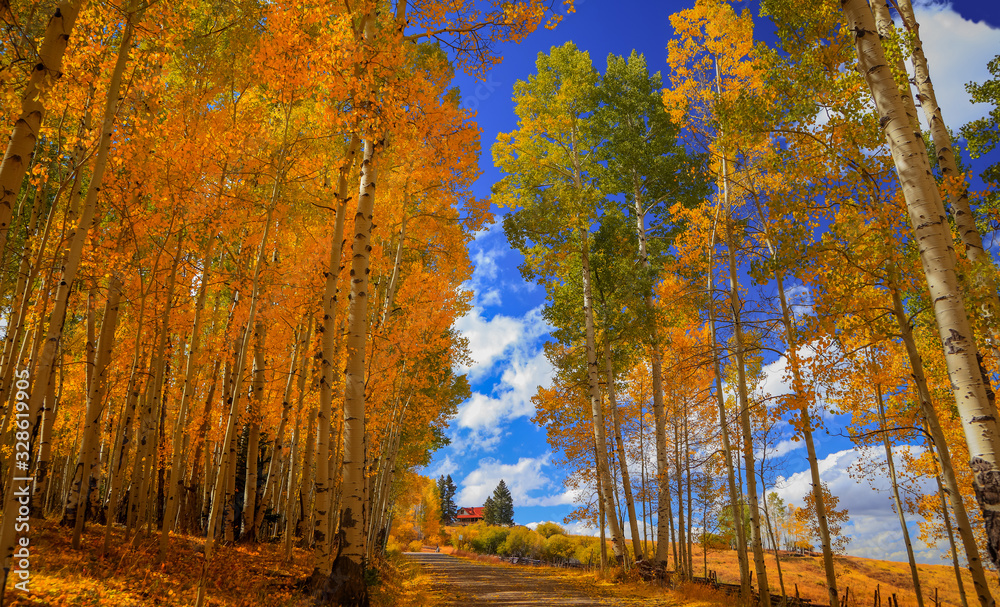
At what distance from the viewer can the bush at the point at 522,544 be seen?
29534 mm

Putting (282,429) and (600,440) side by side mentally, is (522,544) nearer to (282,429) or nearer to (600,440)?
(600,440)

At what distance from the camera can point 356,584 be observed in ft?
16.8

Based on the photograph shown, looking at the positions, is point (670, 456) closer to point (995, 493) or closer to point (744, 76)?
point (744, 76)

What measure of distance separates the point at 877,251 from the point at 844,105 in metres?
2.09

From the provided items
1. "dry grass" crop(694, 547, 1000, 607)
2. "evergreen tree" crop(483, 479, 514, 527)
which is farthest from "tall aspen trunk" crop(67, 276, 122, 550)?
"evergreen tree" crop(483, 479, 514, 527)

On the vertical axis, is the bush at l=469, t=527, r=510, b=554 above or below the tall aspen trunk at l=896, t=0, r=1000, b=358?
below

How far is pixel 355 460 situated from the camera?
5.39 m

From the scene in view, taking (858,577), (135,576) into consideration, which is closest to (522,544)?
(858,577)

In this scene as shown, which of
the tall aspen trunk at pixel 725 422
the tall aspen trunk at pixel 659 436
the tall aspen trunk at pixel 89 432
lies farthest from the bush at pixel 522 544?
the tall aspen trunk at pixel 89 432

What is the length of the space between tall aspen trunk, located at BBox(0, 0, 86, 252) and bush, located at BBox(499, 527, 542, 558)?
102 feet

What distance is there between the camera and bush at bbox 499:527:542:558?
29534mm

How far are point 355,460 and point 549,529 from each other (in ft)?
102

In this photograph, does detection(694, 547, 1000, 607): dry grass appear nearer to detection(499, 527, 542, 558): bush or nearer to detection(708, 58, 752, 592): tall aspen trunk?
detection(499, 527, 542, 558): bush


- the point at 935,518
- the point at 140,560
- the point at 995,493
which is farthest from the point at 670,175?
the point at 935,518
